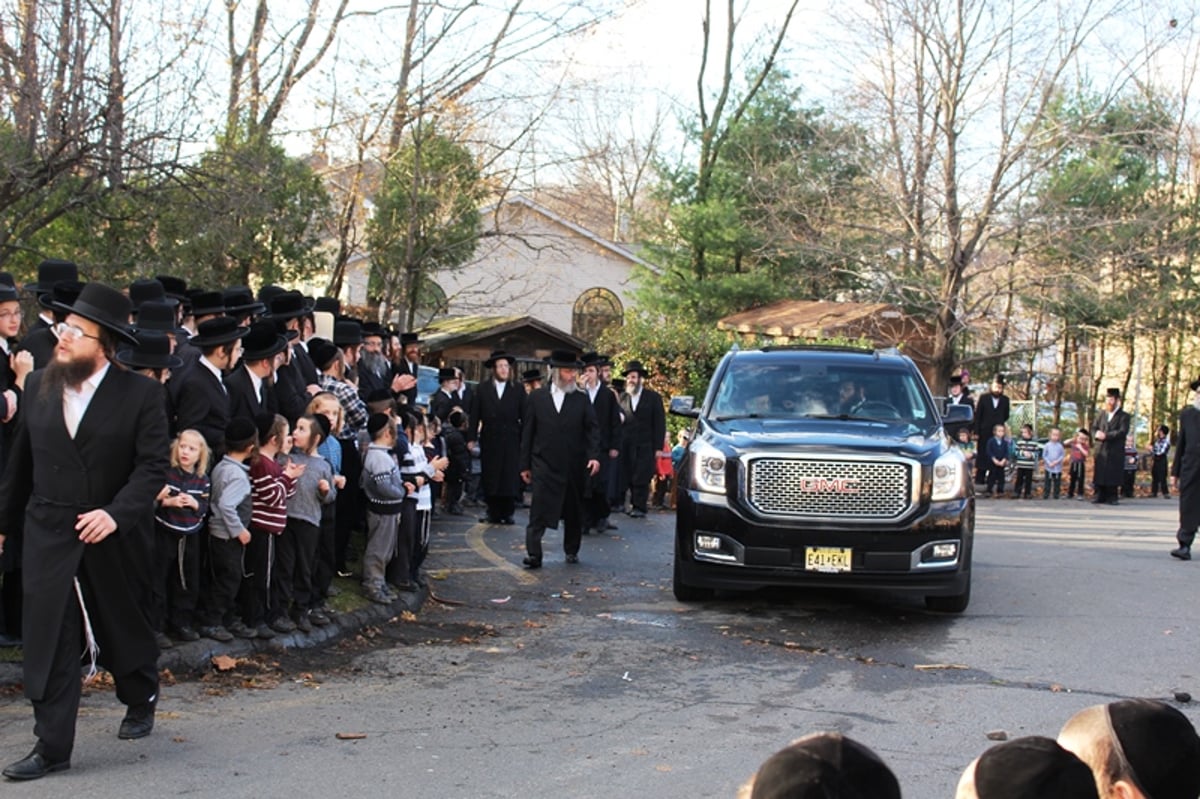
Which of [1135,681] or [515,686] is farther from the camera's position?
[1135,681]

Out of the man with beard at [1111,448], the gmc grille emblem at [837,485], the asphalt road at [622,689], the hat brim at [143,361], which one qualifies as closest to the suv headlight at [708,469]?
the gmc grille emblem at [837,485]

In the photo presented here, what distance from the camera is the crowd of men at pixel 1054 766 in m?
2.28

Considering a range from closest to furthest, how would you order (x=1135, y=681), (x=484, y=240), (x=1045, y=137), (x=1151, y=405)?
1. (x=1135, y=681)
2. (x=1045, y=137)
3. (x=484, y=240)
4. (x=1151, y=405)

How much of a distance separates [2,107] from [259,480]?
7.78 metres

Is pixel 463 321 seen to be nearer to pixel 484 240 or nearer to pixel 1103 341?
pixel 484 240

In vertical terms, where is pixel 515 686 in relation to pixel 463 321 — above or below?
below

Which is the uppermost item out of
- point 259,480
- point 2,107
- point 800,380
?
point 2,107

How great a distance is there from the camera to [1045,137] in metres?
27.0

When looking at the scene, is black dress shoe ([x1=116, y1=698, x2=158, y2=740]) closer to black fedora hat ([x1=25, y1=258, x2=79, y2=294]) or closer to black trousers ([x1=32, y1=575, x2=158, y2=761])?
black trousers ([x1=32, y1=575, x2=158, y2=761])

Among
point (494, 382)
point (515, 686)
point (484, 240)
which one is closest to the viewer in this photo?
point (515, 686)

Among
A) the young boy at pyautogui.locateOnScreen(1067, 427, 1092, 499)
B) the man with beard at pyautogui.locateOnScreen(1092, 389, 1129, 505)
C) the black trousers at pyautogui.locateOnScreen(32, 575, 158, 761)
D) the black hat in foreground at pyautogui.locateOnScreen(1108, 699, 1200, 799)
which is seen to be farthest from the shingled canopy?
the black hat in foreground at pyautogui.locateOnScreen(1108, 699, 1200, 799)

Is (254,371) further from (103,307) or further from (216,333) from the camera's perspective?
(103,307)

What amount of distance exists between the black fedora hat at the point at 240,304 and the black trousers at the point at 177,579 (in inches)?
86.9

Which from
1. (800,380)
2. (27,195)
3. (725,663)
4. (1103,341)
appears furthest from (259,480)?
(1103,341)
